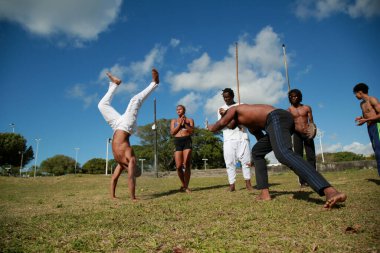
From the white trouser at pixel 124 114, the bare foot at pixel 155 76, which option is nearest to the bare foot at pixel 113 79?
the white trouser at pixel 124 114

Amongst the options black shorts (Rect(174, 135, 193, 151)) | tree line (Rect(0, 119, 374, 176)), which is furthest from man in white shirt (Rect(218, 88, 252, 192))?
tree line (Rect(0, 119, 374, 176))

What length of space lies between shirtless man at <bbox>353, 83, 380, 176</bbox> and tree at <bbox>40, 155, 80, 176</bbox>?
9502cm

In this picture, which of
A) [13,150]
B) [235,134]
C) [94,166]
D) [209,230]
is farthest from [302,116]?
[94,166]

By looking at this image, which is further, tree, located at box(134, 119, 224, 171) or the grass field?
tree, located at box(134, 119, 224, 171)

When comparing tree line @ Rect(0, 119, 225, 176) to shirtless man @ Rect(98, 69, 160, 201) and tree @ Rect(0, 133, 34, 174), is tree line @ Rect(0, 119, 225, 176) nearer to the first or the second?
tree @ Rect(0, 133, 34, 174)

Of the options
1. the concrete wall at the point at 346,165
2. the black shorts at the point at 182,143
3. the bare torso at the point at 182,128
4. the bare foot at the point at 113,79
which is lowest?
the concrete wall at the point at 346,165

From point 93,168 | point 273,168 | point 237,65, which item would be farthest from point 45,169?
point 237,65

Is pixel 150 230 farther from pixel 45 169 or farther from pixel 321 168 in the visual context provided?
pixel 45 169

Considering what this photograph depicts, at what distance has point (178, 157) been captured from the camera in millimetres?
7266

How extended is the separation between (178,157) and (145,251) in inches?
203

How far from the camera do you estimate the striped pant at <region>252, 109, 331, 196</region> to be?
354 centimetres

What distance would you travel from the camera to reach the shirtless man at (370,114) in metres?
5.77

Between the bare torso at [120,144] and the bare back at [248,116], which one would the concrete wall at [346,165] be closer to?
the bare back at [248,116]

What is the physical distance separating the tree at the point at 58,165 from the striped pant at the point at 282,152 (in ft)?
311
